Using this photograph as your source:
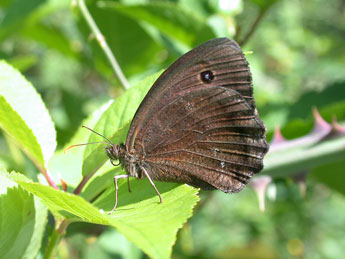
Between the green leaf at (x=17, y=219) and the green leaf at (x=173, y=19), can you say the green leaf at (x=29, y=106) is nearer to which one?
the green leaf at (x=17, y=219)

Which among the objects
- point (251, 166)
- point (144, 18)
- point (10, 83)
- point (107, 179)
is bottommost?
point (251, 166)

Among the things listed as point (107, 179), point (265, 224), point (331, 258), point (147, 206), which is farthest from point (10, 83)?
point (331, 258)

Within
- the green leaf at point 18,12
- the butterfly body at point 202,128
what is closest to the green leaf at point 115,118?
the butterfly body at point 202,128

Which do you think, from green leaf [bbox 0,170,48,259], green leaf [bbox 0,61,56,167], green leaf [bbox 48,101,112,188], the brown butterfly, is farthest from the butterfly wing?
green leaf [bbox 0,170,48,259]

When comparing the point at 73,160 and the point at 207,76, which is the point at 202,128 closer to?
the point at 207,76

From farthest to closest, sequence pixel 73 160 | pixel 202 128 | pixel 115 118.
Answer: pixel 202 128, pixel 73 160, pixel 115 118

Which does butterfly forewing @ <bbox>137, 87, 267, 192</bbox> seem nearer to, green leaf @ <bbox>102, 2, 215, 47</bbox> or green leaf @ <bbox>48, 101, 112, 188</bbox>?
green leaf @ <bbox>48, 101, 112, 188</bbox>

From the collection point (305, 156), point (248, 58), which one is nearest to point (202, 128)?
point (305, 156)

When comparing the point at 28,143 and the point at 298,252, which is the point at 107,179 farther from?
the point at 298,252
